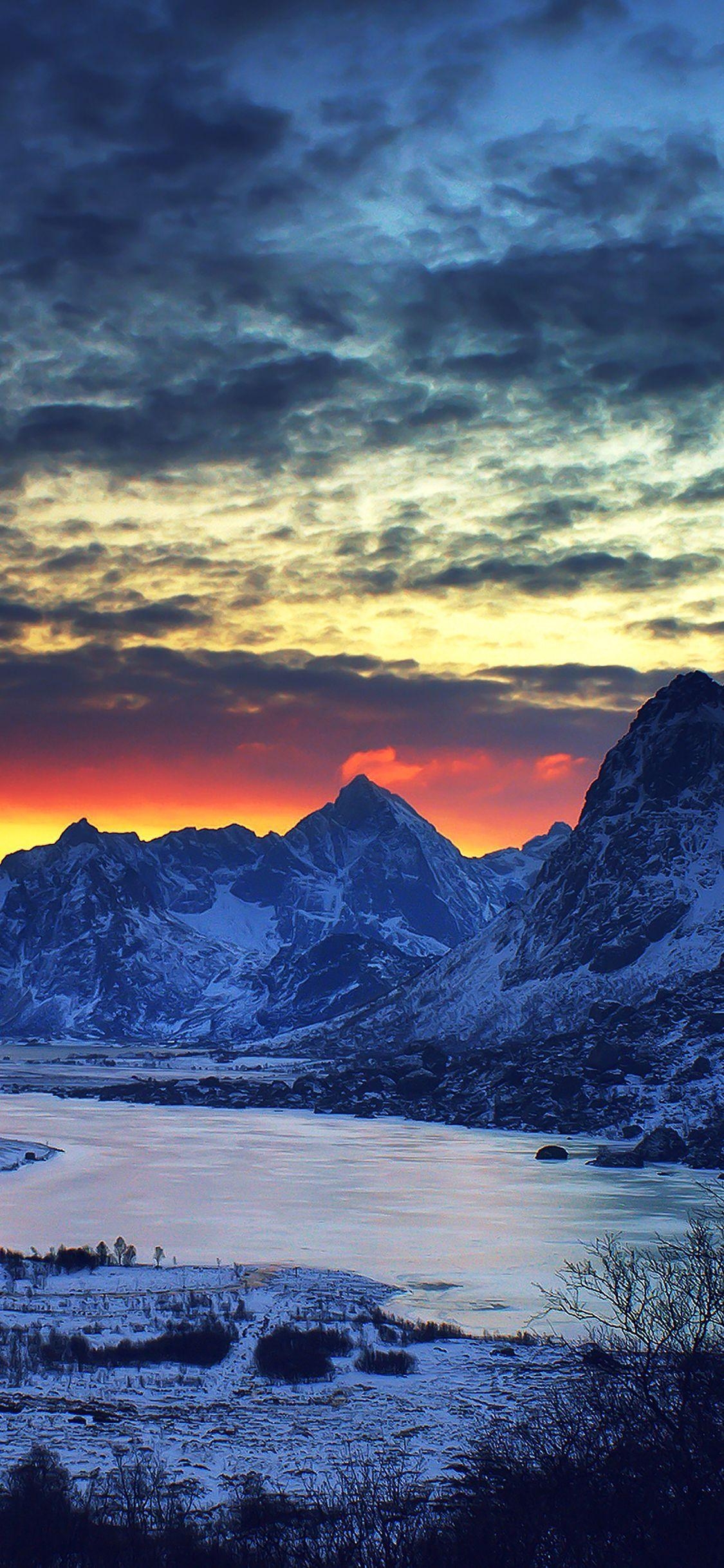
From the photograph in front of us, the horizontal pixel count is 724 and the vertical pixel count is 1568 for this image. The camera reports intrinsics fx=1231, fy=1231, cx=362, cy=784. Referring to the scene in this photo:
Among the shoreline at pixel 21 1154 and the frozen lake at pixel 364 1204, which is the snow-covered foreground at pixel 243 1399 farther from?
the shoreline at pixel 21 1154

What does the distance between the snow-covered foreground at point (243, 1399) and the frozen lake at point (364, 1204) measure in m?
6.59

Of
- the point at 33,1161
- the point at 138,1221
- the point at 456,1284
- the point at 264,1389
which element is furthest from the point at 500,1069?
the point at 264,1389

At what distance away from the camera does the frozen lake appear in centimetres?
5431

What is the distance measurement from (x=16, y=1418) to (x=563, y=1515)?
562 inches

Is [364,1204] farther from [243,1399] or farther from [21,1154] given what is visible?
[243,1399]

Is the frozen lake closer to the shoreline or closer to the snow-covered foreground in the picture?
the shoreline

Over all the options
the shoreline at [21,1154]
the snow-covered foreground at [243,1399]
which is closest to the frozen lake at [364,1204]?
the shoreline at [21,1154]

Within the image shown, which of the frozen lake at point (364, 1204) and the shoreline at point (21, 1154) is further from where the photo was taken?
the shoreline at point (21, 1154)

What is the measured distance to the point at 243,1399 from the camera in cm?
3030

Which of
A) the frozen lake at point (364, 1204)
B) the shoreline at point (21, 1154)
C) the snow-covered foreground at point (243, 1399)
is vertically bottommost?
the frozen lake at point (364, 1204)

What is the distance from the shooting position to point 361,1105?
17800cm

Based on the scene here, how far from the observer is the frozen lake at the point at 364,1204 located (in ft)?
178

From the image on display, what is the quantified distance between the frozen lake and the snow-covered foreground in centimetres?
659

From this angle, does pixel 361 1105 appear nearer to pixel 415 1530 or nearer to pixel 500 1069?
pixel 500 1069
